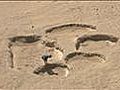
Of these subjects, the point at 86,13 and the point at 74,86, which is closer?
the point at 74,86

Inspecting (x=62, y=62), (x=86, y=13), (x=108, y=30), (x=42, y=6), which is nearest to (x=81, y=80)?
(x=62, y=62)

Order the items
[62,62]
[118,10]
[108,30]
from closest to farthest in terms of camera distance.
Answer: [62,62], [108,30], [118,10]

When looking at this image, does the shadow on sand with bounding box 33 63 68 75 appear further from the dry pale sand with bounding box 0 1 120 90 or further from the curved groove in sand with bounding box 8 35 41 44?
the curved groove in sand with bounding box 8 35 41 44

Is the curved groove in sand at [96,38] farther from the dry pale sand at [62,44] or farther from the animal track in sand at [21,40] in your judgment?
the animal track in sand at [21,40]

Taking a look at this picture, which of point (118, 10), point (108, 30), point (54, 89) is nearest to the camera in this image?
point (54, 89)

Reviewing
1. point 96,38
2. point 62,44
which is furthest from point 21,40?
point 96,38

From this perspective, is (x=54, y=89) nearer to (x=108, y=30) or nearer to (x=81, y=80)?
(x=81, y=80)

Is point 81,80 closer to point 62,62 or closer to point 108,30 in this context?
point 62,62

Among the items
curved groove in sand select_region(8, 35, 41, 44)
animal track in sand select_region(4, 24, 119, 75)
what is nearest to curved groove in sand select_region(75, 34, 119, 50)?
animal track in sand select_region(4, 24, 119, 75)

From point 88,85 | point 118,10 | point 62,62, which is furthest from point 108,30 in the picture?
point 88,85
